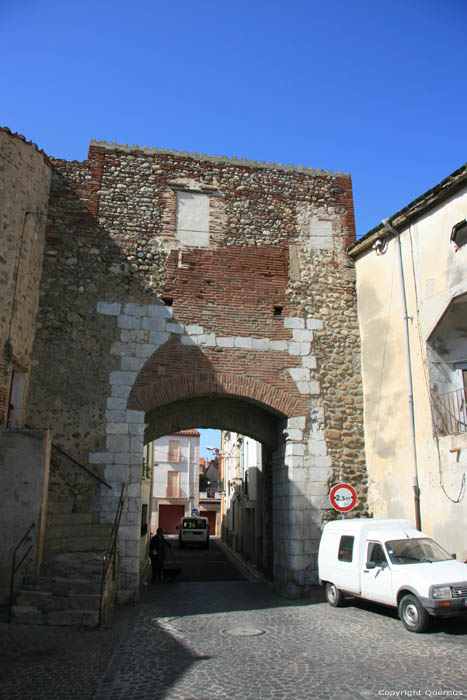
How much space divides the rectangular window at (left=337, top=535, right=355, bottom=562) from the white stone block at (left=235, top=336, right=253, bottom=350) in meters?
3.98

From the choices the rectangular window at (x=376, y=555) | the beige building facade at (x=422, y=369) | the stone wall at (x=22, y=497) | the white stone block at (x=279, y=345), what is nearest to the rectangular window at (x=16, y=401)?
the stone wall at (x=22, y=497)

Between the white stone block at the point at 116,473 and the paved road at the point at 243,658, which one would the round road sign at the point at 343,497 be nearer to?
the paved road at the point at 243,658

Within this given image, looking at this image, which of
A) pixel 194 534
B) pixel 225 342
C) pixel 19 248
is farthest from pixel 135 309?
pixel 194 534

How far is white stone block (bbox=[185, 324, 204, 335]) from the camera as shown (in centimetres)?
1059

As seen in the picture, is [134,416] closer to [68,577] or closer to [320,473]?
[68,577]

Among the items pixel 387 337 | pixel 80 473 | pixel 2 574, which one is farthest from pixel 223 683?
pixel 387 337

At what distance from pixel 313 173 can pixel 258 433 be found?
6.00 metres

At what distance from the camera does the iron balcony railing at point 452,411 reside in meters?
9.16

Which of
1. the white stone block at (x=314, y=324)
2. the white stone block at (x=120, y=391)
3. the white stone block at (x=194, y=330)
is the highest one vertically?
the white stone block at (x=314, y=324)

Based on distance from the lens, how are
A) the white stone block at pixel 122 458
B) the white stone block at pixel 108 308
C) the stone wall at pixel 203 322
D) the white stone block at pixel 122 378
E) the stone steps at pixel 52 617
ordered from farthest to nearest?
the white stone block at pixel 108 308
the white stone block at pixel 122 378
the stone wall at pixel 203 322
the white stone block at pixel 122 458
the stone steps at pixel 52 617

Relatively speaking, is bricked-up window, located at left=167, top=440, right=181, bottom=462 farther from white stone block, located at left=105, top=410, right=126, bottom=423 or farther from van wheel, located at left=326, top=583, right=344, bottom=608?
van wheel, located at left=326, top=583, right=344, bottom=608

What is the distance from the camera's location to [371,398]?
10688 mm

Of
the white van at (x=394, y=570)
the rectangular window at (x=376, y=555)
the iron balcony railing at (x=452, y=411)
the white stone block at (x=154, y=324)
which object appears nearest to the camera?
the white van at (x=394, y=570)

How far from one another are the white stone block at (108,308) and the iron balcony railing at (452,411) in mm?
6057
